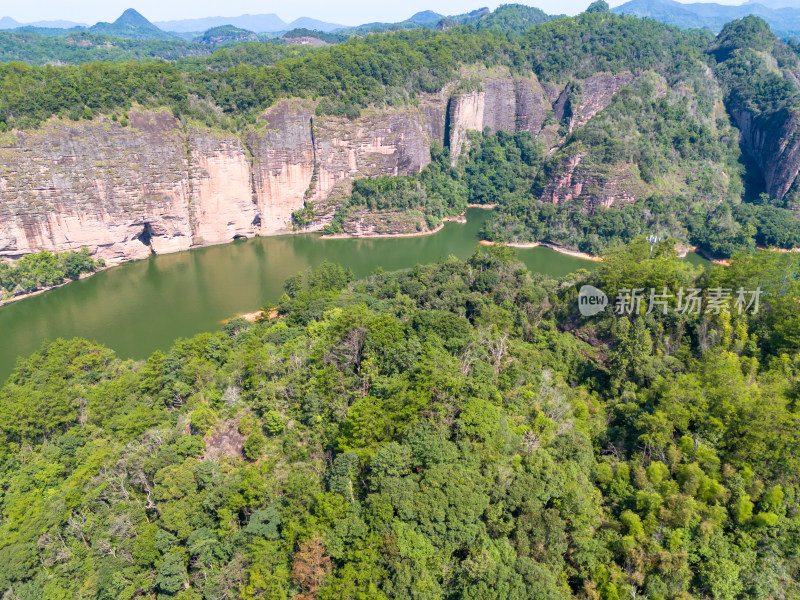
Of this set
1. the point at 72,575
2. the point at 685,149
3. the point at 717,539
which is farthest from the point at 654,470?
the point at 685,149

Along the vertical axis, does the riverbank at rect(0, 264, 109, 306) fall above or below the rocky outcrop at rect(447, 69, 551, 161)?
below

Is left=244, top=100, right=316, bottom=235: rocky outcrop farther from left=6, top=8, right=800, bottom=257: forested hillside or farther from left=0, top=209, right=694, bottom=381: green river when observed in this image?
left=0, top=209, right=694, bottom=381: green river

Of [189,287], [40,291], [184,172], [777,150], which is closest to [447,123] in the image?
[184,172]

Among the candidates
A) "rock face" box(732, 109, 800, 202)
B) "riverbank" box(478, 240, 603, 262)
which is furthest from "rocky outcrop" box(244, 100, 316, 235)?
"rock face" box(732, 109, 800, 202)

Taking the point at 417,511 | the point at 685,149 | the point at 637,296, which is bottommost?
the point at 417,511

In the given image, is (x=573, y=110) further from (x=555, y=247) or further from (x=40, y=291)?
(x=40, y=291)

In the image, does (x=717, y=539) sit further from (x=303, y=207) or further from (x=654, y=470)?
(x=303, y=207)
